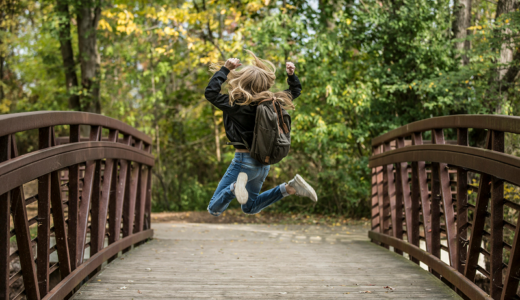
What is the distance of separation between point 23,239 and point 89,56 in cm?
940

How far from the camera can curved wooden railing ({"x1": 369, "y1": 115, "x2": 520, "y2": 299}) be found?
3.00 meters

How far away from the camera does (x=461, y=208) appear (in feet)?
12.5

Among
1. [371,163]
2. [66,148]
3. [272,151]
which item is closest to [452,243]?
[272,151]

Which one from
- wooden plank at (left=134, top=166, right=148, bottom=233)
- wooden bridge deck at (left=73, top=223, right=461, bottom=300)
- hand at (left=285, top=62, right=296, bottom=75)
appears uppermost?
hand at (left=285, top=62, right=296, bottom=75)

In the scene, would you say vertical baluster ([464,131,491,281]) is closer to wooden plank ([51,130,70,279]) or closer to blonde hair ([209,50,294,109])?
blonde hair ([209,50,294,109])

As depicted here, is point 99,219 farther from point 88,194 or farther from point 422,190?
point 422,190

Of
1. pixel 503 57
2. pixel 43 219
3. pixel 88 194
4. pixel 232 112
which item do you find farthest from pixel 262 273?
pixel 503 57

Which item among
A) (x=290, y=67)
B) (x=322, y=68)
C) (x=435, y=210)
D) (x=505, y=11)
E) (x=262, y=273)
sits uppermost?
(x=505, y=11)

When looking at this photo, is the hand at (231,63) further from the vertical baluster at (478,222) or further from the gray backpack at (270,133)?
the vertical baluster at (478,222)

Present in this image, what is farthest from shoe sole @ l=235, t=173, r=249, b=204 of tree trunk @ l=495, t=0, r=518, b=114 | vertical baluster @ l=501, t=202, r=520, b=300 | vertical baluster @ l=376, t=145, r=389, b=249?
tree trunk @ l=495, t=0, r=518, b=114

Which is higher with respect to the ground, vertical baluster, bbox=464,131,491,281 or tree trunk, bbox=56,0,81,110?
tree trunk, bbox=56,0,81,110

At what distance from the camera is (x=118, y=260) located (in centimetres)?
501

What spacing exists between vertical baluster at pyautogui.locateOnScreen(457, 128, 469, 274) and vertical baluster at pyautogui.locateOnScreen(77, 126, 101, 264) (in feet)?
9.96

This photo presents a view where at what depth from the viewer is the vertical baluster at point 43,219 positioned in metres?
3.12
